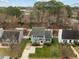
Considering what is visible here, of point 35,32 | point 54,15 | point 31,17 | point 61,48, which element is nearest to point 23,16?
point 31,17

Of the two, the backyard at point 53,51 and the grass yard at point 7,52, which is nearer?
the backyard at point 53,51

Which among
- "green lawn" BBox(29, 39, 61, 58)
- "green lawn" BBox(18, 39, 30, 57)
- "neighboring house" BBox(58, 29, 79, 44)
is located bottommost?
"green lawn" BBox(29, 39, 61, 58)

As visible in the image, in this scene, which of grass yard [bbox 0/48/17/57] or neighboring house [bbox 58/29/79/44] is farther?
neighboring house [bbox 58/29/79/44]

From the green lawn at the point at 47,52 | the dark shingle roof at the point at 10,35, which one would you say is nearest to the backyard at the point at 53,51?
the green lawn at the point at 47,52

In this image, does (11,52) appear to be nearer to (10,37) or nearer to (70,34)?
(10,37)

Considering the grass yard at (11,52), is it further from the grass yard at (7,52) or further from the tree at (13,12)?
the tree at (13,12)

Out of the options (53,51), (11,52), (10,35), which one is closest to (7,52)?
(11,52)

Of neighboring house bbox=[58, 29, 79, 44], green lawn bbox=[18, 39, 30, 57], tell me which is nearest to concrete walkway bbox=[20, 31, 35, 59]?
green lawn bbox=[18, 39, 30, 57]

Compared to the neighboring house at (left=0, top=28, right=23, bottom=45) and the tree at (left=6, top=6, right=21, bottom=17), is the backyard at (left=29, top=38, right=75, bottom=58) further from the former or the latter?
the tree at (left=6, top=6, right=21, bottom=17)
